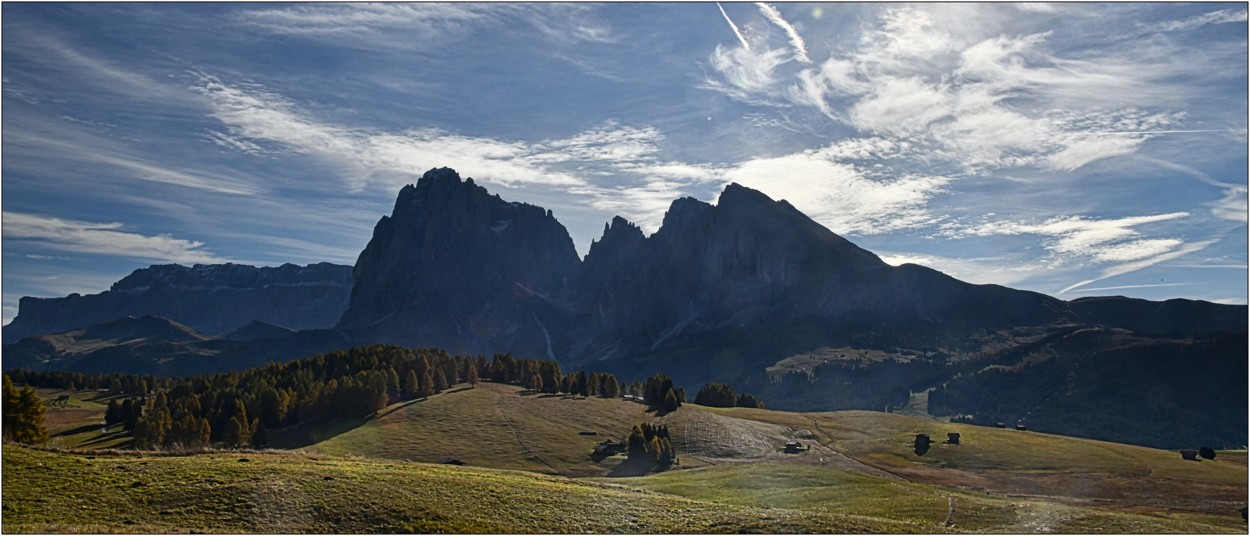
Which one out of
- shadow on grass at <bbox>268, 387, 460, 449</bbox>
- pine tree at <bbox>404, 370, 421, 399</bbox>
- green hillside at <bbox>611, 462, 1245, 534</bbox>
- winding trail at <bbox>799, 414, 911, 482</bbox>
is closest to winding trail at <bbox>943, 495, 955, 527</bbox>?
green hillside at <bbox>611, 462, 1245, 534</bbox>

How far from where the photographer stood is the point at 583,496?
58.1m

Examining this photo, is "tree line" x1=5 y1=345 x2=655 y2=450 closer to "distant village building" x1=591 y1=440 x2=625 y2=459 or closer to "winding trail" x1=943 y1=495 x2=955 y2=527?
"distant village building" x1=591 y1=440 x2=625 y2=459

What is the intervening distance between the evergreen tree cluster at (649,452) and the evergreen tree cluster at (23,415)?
91667 millimetres

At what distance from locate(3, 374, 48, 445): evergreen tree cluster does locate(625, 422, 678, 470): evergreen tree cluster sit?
301 ft

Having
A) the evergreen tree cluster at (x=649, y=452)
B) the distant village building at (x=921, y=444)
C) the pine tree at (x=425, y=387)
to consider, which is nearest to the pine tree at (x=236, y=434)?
the pine tree at (x=425, y=387)

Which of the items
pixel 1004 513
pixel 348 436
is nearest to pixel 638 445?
pixel 348 436

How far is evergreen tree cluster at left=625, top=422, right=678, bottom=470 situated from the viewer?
444 feet

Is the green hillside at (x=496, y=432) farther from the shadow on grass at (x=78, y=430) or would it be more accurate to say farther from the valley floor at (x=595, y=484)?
the shadow on grass at (x=78, y=430)

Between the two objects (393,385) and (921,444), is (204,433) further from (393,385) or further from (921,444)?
(921,444)

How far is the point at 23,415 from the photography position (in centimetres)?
9950

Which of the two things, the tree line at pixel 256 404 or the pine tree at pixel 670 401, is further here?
the pine tree at pixel 670 401

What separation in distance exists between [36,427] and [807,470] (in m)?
108

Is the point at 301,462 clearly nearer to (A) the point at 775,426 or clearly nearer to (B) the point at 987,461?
(B) the point at 987,461

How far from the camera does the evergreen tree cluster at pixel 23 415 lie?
97.1 meters
